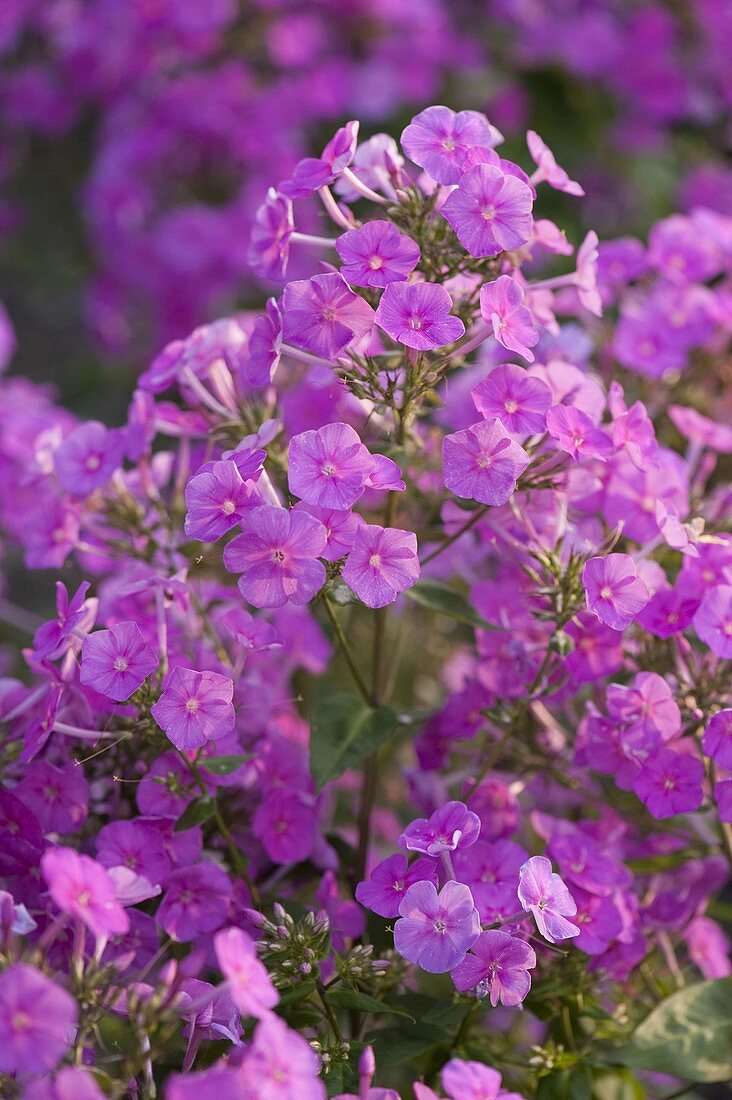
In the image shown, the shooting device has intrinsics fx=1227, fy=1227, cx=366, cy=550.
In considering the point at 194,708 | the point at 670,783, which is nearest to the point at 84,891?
the point at 194,708

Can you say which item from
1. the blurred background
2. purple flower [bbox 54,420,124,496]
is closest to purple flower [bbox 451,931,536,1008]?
purple flower [bbox 54,420,124,496]

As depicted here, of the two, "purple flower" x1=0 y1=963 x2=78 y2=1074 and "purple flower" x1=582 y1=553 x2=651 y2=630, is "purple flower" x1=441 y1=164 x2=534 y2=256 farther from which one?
"purple flower" x1=0 y1=963 x2=78 y2=1074

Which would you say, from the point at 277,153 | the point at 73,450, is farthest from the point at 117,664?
the point at 277,153

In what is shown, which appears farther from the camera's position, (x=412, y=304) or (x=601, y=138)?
(x=601, y=138)

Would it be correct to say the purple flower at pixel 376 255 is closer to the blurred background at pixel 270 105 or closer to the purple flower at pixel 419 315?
the purple flower at pixel 419 315

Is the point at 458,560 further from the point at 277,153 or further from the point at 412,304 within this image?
the point at 277,153

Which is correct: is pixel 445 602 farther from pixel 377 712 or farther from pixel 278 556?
pixel 278 556
